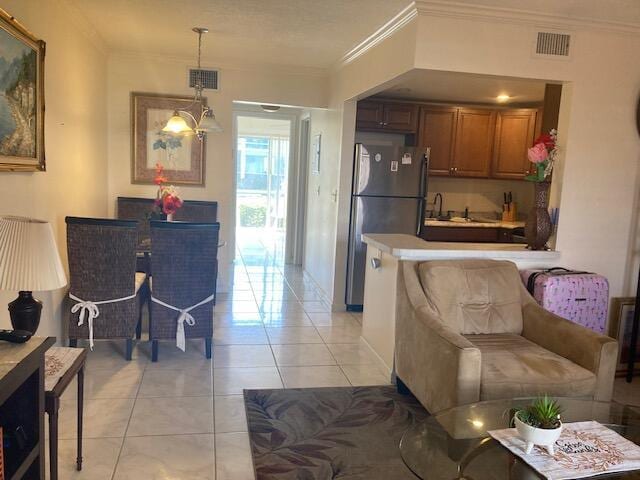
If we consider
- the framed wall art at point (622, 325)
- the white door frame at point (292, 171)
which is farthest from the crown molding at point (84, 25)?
the framed wall art at point (622, 325)

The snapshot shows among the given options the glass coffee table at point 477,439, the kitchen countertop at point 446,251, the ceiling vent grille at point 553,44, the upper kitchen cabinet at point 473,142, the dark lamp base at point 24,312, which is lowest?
the glass coffee table at point 477,439

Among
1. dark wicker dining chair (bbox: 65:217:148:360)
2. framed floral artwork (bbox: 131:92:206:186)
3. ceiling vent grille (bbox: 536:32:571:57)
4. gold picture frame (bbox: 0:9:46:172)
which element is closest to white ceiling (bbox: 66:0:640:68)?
ceiling vent grille (bbox: 536:32:571:57)

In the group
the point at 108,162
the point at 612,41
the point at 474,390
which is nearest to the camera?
the point at 474,390

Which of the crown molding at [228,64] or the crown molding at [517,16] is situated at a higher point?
the crown molding at [228,64]

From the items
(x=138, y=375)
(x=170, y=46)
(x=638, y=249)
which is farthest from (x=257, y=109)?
(x=638, y=249)

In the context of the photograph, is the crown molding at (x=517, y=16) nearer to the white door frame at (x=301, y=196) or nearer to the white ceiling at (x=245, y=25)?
the white ceiling at (x=245, y=25)

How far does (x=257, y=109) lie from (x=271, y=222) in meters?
3.77

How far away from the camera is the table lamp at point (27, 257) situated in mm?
1738

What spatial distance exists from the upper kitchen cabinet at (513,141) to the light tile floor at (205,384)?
262 centimetres

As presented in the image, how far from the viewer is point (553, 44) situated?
339 cm

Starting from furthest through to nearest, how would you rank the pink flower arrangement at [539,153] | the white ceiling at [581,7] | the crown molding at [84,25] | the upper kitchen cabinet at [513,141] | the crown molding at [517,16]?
the upper kitchen cabinet at [513,141]
the crown molding at [84,25]
the pink flower arrangement at [539,153]
the crown molding at [517,16]
the white ceiling at [581,7]

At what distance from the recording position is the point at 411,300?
9.92 ft

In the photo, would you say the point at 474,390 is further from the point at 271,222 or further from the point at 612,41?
the point at 271,222

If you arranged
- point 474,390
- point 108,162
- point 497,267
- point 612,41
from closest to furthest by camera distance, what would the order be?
point 474,390 → point 497,267 → point 612,41 → point 108,162
